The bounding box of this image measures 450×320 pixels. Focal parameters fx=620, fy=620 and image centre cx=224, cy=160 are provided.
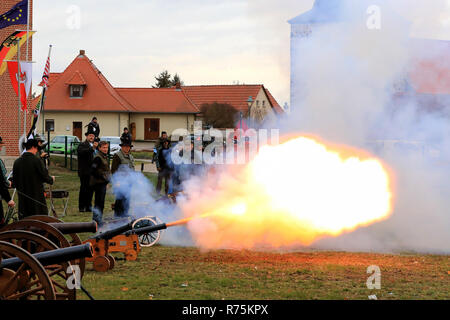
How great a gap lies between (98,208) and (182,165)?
5538 mm

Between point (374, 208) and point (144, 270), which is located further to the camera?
point (374, 208)

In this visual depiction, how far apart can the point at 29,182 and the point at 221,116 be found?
2955cm

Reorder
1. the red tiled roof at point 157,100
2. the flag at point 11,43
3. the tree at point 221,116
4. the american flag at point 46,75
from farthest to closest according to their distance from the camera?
the red tiled roof at point 157,100 → the tree at point 221,116 → the flag at point 11,43 → the american flag at point 46,75

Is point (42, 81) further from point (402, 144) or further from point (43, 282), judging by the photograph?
point (43, 282)

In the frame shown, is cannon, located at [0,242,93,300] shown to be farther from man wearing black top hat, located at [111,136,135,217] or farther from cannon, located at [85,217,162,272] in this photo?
man wearing black top hat, located at [111,136,135,217]

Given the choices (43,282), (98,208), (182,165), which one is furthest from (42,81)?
(43,282)

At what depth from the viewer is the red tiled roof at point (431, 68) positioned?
14.1 metres

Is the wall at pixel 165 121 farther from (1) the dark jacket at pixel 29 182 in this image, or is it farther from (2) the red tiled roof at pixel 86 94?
(1) the dark jacket at pixel 29 182

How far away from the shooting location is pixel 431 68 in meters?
14.8

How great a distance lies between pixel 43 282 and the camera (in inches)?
227

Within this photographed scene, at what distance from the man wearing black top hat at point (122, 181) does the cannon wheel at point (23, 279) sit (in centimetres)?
628

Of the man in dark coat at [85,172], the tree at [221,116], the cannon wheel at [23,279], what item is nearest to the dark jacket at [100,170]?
the man in dark coat at [85,172]

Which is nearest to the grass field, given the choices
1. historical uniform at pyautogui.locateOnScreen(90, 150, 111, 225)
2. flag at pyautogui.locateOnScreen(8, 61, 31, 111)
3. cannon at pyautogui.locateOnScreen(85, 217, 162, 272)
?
cannon at pyautogui.locateOnScreen(85, 217, 162, 272)

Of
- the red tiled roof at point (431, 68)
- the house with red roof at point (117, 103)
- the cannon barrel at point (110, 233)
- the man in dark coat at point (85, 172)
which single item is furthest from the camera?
the house with red roof at point (117, 103)
